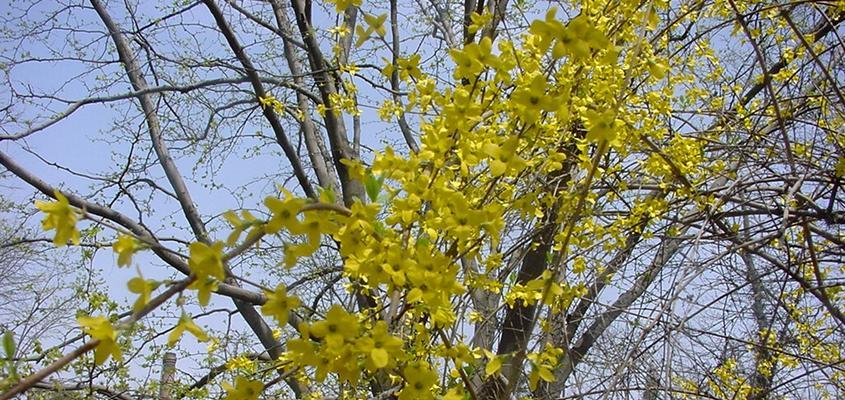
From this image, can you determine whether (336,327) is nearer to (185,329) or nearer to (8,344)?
(185,329)

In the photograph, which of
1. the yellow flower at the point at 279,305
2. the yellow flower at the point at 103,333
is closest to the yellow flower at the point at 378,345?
the yellow flower at the point at 279,305

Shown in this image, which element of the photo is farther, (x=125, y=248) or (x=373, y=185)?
(x=373, y=185)

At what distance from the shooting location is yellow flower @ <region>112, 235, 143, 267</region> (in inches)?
39.8

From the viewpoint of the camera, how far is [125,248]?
101 centimetres

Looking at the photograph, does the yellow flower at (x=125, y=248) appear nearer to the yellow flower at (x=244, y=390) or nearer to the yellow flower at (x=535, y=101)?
the yellow flower at (x=244, y=390)

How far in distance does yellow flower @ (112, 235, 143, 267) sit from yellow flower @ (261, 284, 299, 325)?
8.7 inches

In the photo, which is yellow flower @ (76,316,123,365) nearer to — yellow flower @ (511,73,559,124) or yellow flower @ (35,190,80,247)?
yellow flower @ (35,190,80,247)

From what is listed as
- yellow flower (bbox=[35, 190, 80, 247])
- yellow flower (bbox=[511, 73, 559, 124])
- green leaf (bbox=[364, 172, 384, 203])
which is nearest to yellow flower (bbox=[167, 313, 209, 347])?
yellow flower (bbox=[35, 190, 80, 247])

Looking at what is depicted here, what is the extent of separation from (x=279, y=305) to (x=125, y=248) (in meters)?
0.25

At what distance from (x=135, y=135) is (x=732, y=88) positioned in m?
5.16

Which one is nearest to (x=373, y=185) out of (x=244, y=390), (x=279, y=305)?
(x=279, y=305)

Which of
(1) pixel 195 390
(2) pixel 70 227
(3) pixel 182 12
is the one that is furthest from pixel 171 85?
(2) pixel 70 227

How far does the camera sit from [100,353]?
1.02 meters

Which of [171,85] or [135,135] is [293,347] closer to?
[171,85]
